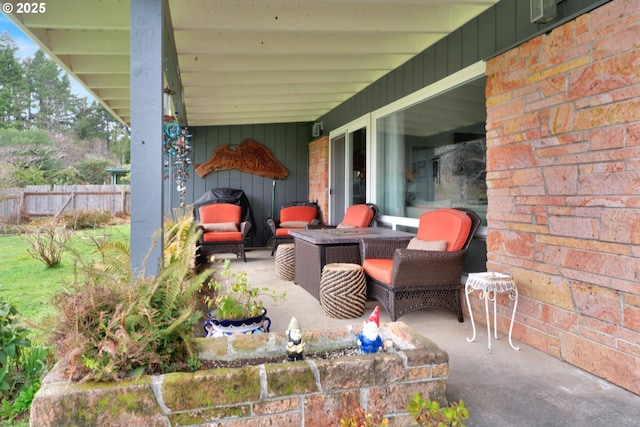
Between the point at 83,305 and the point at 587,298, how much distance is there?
2583 millimetres

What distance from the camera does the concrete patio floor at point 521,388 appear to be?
1862 mm

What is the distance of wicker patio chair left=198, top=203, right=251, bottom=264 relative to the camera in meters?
6.36

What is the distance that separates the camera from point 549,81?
2.66m

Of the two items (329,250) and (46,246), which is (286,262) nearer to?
(329,250)

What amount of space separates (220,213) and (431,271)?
191 inches

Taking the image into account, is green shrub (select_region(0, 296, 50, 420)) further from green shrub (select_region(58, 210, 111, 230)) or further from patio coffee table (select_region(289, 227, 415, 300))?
green shrub (select_region(58, 210, 111, 230))

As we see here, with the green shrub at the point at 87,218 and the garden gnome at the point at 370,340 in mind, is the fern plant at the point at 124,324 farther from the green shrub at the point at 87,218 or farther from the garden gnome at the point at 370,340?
the green shrub at the point at 87,218

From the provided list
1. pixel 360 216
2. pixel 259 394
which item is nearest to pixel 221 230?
pixel 360 216

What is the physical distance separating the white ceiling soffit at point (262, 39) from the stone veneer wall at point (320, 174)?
1.60m

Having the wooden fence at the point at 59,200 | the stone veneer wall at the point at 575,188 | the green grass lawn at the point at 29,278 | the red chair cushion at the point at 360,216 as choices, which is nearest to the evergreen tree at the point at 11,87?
the wooden fence at the point at 59,200

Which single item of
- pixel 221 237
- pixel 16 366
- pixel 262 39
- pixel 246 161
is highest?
pixel 262 39

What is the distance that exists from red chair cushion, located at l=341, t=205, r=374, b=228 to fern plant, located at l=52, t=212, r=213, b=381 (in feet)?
11.6

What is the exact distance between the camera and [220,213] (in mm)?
7293

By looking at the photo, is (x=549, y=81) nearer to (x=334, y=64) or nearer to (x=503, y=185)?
(x=503, y=185)
